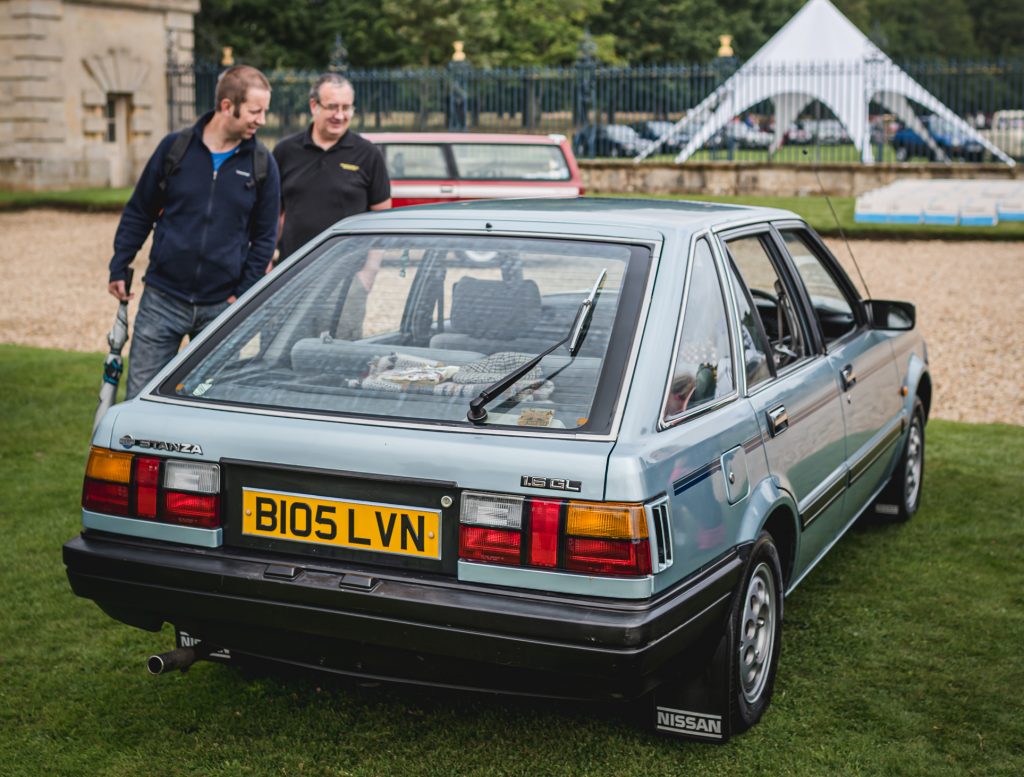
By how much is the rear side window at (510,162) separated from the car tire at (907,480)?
34.8 ft

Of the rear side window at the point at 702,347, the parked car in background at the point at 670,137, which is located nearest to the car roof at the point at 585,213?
the rear side window at the point at 702,347

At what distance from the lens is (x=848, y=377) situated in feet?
15.3

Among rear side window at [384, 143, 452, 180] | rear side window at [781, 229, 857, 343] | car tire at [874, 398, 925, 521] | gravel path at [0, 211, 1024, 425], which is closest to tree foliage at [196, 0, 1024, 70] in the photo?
gravel path at [0, 211, 1024, 425]

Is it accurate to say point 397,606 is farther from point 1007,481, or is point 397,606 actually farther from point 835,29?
point 835,29

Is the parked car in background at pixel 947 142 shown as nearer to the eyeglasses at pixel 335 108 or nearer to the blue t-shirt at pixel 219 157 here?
the eyeglasses at pixel 335 108

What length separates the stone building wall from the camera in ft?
97.9

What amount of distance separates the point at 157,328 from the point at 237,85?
1069 millimetres

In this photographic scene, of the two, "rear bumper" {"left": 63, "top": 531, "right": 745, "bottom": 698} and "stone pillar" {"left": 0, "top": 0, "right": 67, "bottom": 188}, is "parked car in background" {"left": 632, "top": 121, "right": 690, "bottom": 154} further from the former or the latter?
"rear bumper" {"left": 63, "top": 531, "right": 745, "bottom": 698}

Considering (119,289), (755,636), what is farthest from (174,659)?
(119,289)

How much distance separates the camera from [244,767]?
11.4 ft

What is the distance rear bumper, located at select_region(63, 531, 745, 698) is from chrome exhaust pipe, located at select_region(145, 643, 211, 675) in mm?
109

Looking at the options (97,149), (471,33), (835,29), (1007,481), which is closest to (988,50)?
(471,33)

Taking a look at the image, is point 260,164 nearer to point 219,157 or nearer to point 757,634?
point 219,157

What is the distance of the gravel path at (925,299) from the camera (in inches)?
404
